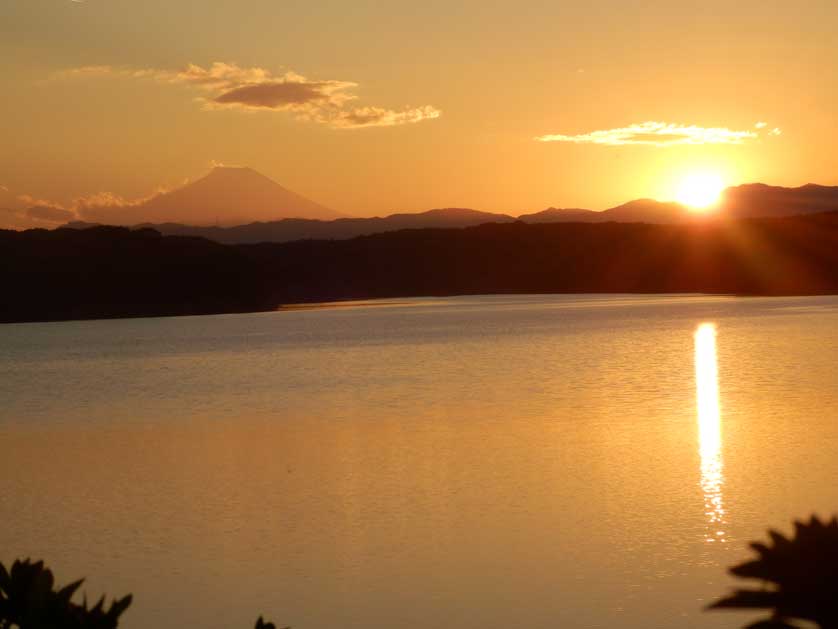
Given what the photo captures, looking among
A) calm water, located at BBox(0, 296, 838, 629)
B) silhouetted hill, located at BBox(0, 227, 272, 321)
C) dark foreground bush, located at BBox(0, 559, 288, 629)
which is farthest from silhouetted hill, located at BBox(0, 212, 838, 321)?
dark foreground bush, located at BBox(0, 559, 288, 629)

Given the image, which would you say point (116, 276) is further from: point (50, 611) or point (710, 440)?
point (50, 611)

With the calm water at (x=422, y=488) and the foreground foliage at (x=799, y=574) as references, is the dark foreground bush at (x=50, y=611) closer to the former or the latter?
the foreground foliage at (x=799, y=574)

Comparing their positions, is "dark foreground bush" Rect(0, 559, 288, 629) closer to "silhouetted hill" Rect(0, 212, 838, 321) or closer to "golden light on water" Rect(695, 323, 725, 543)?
"golden light on water" Rect(695, 323, 725, 543)

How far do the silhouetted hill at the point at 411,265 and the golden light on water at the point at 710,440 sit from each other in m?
92.5

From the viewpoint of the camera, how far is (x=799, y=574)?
7.64 ft

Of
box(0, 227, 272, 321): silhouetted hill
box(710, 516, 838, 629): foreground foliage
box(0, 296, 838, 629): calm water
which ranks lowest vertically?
box(0, 296, 838, 629): calm water

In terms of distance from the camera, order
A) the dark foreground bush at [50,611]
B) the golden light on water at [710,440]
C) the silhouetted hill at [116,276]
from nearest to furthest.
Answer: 1. the dark foreground bush at [50,611]
2. the golden light on water at [710,440]
3. the silhouetted hill at [116,276]

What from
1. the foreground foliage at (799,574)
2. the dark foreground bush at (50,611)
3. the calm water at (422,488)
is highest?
the foreground foliage at (799,574)

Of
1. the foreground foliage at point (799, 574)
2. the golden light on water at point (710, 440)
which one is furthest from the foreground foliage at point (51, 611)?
the golden light on water at point (710, 440)

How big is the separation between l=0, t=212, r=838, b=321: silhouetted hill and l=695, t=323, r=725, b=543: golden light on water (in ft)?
303

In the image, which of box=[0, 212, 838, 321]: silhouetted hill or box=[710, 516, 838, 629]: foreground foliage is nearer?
box=[710, 516, 838, 629]: foreground foliage

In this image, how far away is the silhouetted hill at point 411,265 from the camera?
124m

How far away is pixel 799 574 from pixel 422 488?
14487mm

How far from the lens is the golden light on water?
13.7 metres
